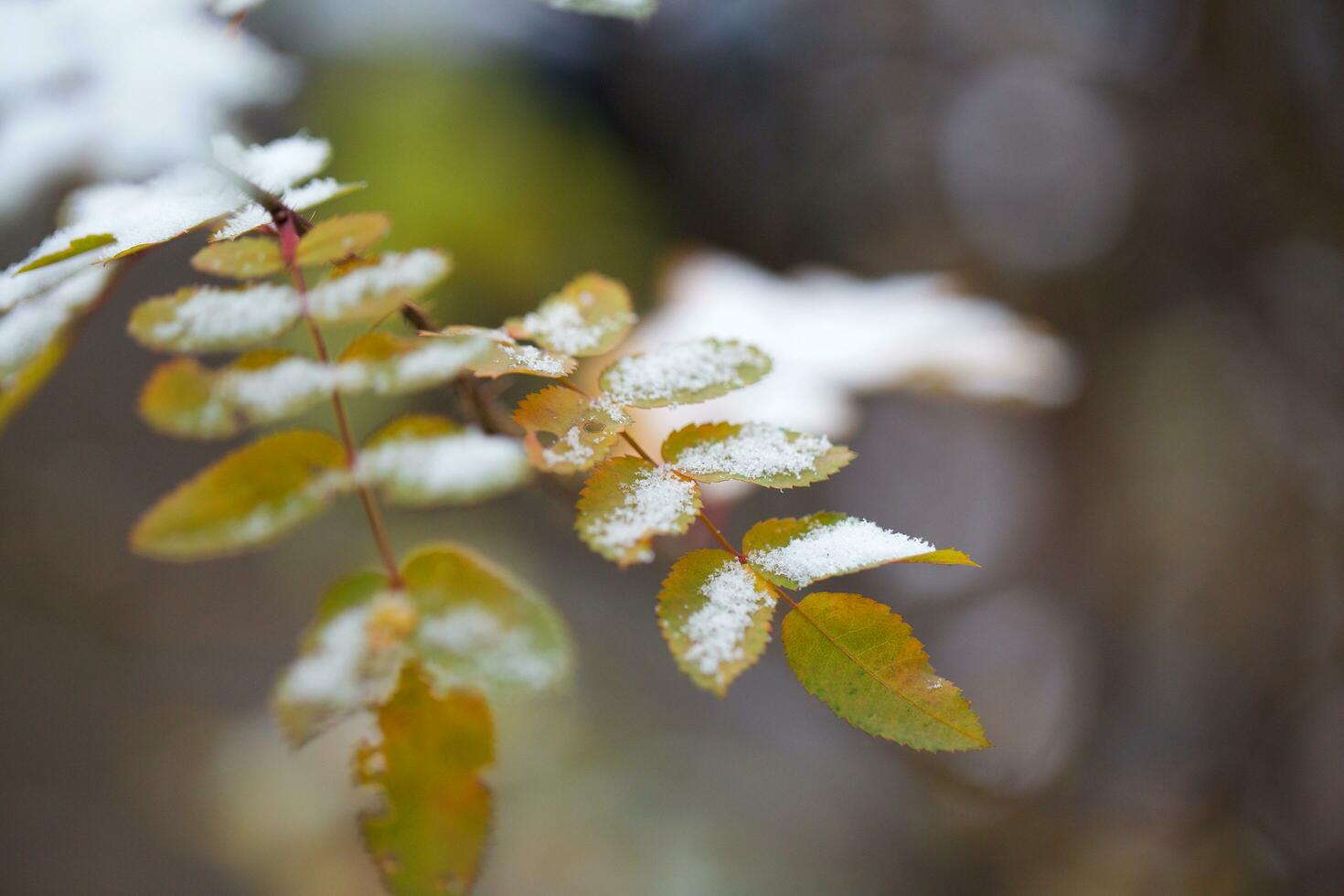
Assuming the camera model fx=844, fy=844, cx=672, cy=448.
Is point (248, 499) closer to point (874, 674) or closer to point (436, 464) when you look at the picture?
point (436, 464)

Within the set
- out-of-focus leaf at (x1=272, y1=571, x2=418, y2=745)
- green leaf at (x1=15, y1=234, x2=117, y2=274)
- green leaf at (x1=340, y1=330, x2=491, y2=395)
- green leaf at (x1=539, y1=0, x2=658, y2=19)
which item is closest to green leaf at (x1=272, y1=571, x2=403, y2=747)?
out-of-focus leaf at (x1=272, y1=571, x2=418, y2=745)

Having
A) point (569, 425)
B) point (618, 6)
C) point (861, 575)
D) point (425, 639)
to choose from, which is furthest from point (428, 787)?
point (861, 575)

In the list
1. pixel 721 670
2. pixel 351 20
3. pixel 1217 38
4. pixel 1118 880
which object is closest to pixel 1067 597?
pixel 1118 880

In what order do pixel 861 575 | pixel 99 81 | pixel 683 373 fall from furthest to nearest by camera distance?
pixel 861 575 → pixel 99 81 → pixel 683 373

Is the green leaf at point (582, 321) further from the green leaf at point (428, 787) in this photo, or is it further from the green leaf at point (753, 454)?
the green leaf at point (428, 787)

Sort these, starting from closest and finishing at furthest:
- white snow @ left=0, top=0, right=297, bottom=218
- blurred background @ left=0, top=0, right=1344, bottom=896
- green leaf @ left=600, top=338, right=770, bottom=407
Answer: green leaf @ left=600, top=338, right=770, bottom=407
white snow @ left=0, top=0, right=297, bottom=218
blurred background @ left=0, top=0, right=1344, bottom=896

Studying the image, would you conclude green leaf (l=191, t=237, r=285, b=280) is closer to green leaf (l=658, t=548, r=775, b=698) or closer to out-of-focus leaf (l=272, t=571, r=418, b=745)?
out-of-focus leaf (l=272, t=571, r=418, b=745)
